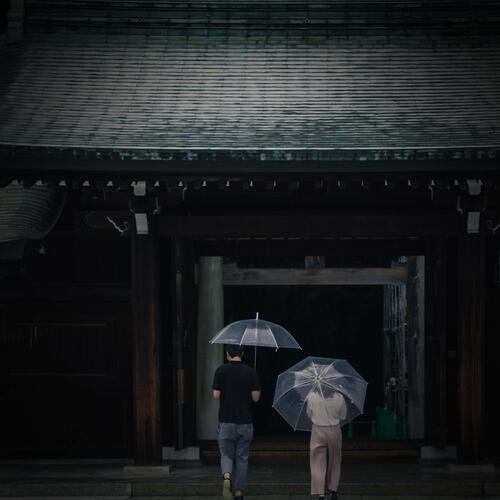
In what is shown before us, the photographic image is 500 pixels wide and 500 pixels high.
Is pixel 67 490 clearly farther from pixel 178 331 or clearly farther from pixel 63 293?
pixel 63 293

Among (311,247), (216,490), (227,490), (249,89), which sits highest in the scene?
(249,89)

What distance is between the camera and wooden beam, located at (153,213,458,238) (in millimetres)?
13461

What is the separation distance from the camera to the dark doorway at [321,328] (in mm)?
17234

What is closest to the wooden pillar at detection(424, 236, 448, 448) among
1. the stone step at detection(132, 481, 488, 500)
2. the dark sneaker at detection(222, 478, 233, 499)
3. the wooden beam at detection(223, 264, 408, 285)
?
the wooden beam at detection(223, 264, 408, 285)

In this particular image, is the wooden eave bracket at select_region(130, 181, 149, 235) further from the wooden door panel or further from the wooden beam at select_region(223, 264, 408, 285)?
the wooden beam at select_region(223, 264, 408, 285)

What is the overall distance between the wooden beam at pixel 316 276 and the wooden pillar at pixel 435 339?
2.45 ft

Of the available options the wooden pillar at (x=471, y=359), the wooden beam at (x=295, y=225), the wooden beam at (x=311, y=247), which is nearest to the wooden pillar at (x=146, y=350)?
the wooden beam at (x=295, y=225)

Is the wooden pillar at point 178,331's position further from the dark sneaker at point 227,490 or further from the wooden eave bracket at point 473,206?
the wooden eave bracket at point 473,206

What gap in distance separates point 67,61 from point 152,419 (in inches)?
188

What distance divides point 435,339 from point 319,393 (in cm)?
303

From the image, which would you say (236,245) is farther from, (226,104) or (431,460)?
(431,460)

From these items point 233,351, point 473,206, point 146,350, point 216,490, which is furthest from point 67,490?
point 473,206

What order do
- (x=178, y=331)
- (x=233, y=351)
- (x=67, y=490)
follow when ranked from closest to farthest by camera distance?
(x=233, y=351)
(x=67, y=490)
(x=178, y=331)

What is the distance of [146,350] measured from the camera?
13.5m
